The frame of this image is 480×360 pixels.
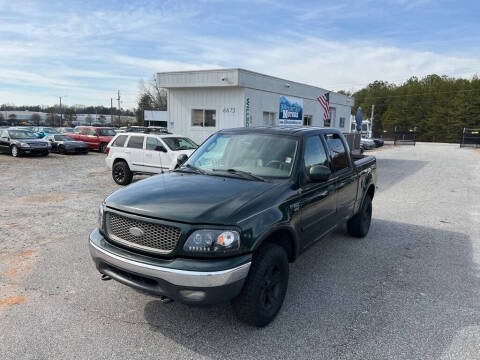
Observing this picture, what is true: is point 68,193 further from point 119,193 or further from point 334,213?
point 334,213

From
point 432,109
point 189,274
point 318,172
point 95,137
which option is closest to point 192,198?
point 189,274

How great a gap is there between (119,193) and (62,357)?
1.48 metres

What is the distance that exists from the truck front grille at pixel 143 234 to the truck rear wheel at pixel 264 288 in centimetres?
75

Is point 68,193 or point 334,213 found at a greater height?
point 334,213

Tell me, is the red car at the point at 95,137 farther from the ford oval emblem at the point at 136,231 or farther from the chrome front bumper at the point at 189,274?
the chrome front bumper at the point at 189,274

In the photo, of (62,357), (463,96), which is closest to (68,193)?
(62,357)

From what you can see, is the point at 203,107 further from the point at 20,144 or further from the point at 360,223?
the point at 360,223

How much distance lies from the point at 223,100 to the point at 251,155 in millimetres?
13962

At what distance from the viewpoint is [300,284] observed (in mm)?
4141

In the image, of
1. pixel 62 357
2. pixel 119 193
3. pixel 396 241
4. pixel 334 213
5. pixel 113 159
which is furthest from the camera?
pixel 113 159

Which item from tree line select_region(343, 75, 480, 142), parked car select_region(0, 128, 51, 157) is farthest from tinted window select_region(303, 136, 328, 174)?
tree line select_region(343, 75, 480, 142)

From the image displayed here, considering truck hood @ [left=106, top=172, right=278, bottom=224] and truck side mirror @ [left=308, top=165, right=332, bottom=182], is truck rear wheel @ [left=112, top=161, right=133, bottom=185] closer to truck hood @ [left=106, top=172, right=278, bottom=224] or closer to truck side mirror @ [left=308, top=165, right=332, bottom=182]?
truck hood @ [left=106, top=172, right=278, bottom=224]

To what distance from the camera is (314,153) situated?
4.23 metres

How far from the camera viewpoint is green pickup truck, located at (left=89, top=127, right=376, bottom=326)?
2.74 meters
